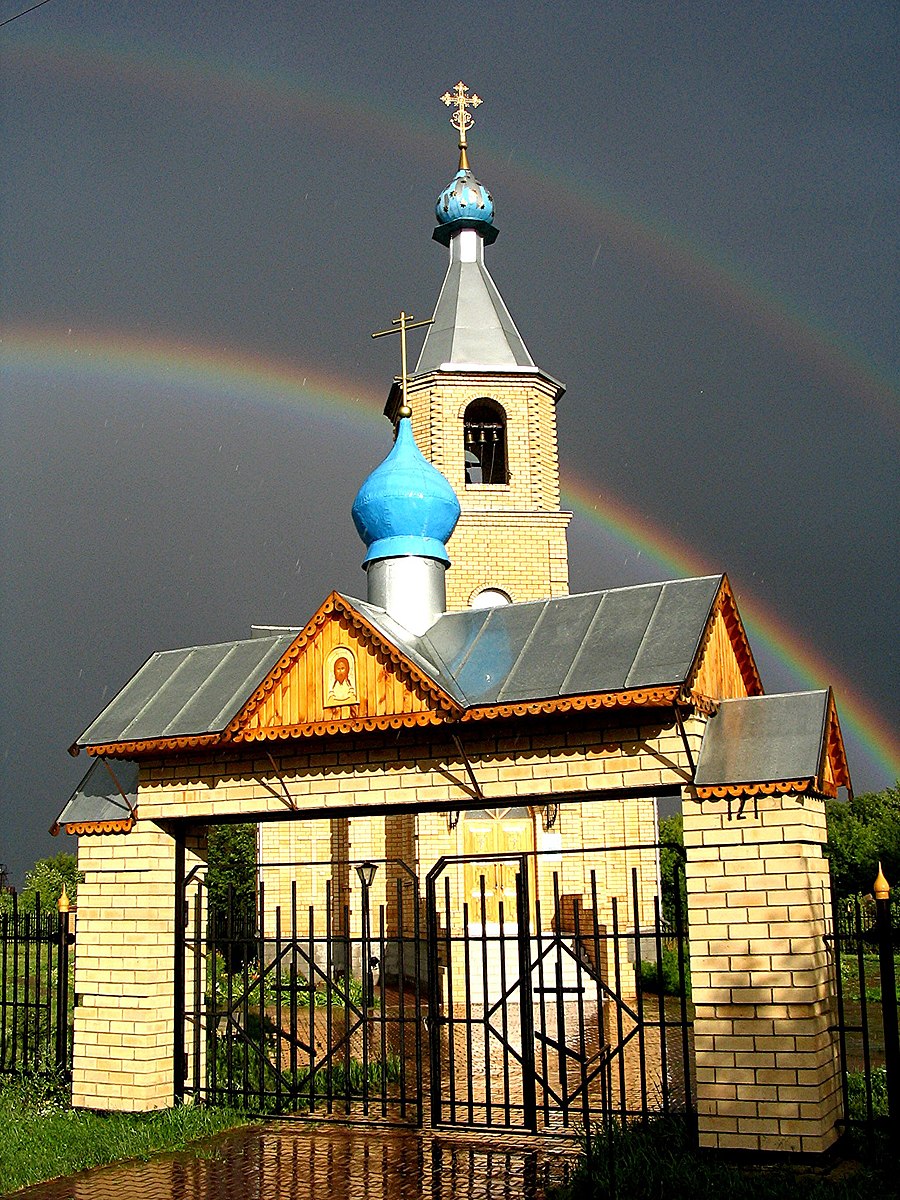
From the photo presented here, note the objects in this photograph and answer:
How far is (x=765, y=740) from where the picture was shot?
8.40m

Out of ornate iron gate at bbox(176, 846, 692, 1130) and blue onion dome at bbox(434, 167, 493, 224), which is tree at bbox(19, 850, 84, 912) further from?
blue onion dome at bbox(434, 167, 493, 224)

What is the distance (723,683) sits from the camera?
933 centimetres

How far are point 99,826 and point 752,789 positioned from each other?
18.6ft

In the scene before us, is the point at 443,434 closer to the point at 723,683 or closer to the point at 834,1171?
the point at 723,683

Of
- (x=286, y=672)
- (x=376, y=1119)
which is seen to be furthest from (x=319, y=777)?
(x=376, y=1119)

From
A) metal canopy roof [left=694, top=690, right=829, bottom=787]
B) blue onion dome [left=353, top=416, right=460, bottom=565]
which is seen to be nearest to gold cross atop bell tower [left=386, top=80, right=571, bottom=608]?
blue onion dome [left=353, top=416, right=460, bottom=565]

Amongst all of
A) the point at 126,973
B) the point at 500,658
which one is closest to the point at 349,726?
the point at 500,658

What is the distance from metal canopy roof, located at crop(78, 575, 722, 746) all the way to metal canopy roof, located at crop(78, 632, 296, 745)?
0.5 inches

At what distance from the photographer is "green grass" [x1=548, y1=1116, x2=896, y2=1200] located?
7.10 meters

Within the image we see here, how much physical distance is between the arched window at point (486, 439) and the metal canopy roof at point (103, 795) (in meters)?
15.0

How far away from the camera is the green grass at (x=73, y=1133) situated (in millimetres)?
8703

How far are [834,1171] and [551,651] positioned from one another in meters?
3.92

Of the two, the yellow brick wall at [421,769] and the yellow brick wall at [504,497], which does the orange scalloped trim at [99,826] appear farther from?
the yellow brick wall at [504,497]

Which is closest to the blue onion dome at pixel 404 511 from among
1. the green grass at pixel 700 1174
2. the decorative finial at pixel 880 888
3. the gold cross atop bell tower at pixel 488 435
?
the decorative finial at pixel 880 888
